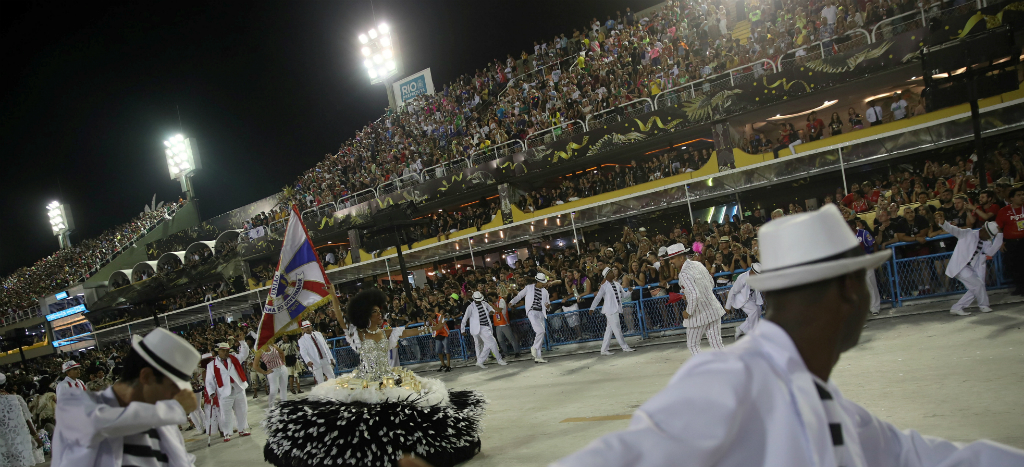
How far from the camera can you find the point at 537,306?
12898mm

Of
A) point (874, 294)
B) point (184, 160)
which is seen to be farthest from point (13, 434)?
point (184, 160)

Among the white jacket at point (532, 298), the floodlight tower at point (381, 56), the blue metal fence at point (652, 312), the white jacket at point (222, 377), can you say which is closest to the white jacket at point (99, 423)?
the white jacket at point (222, 377)

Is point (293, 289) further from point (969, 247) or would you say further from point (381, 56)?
point (381, 56)

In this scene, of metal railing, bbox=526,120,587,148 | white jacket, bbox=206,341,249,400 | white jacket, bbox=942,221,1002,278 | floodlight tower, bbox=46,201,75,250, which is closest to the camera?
white jacket, bbox=942,221,1002,278

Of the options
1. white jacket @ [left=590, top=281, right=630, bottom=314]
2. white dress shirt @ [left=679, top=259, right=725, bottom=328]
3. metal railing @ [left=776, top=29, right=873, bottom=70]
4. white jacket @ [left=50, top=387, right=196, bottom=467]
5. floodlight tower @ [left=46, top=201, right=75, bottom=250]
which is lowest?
white jacket @ [left=590, top=281, right=630, bottom=314]

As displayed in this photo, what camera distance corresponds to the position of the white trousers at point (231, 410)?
10.2m

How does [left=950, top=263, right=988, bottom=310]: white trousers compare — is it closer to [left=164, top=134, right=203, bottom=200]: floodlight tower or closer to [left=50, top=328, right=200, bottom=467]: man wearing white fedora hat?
[left=50, top=328, right=200, bottom=467]: man wearing white fedora hat

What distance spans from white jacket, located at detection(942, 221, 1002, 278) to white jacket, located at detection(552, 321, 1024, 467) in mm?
9453

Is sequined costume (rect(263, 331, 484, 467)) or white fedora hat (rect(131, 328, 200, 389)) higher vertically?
white fedora hat (rect(131, 328, 200, 389))

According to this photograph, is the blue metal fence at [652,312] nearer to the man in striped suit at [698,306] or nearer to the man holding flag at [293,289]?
the man in striped suit at [698,306]

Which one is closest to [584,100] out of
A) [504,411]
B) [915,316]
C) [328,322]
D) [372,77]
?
[328,322]

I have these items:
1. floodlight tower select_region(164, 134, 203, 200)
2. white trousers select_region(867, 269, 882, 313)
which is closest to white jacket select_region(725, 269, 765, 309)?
white trousers select_region(867, 269, 882, 313)

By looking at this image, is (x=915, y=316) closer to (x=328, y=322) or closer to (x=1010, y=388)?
(x=1010, y=388)

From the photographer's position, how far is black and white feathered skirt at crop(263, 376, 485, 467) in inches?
217
